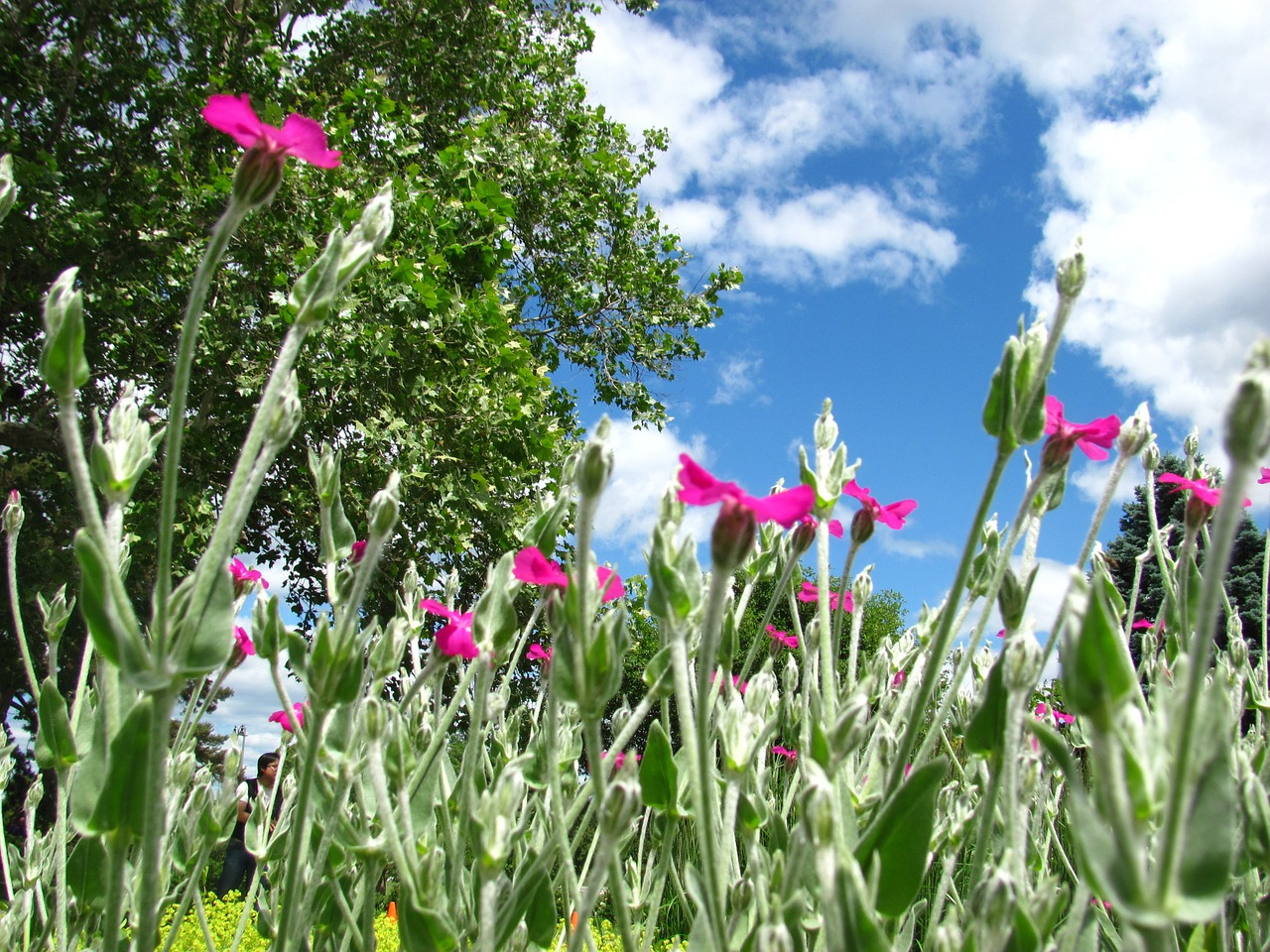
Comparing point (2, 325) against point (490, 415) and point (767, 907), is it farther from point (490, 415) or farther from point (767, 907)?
point (767, 907)

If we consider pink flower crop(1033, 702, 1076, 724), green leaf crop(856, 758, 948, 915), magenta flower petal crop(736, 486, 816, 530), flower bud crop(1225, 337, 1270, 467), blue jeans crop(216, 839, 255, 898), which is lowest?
blue jeans crop(216, 839, 255, 898)

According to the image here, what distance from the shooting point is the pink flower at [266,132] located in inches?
35.4

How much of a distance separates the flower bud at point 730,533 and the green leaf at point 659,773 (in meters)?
0.44

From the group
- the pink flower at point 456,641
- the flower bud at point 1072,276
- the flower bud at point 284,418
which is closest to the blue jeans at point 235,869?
the pink flower at point 456,641

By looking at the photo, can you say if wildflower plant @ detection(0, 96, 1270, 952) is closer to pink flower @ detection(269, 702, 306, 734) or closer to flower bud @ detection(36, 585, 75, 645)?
pink flower @ detection(269, 702, 306, 734)

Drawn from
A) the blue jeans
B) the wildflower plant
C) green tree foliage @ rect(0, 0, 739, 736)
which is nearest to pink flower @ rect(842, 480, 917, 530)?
the wildflower plant

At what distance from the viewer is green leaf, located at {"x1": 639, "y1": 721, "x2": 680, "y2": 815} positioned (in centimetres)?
116

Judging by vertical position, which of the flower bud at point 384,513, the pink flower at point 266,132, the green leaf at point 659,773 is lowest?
the green leaf at point 659,773

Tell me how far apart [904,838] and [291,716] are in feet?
2.62

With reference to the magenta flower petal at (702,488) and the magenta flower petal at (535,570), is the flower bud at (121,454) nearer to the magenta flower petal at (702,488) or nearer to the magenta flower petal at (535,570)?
the magenta flower petal at (535,570)

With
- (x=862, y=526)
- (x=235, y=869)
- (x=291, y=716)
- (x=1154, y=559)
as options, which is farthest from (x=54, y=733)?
(x=1154, y=559)

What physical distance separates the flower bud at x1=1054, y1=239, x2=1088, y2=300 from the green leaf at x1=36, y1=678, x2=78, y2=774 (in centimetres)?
139

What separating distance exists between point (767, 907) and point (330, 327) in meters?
5.32

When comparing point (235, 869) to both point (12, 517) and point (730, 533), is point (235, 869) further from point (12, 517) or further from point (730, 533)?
point (730, 533)
